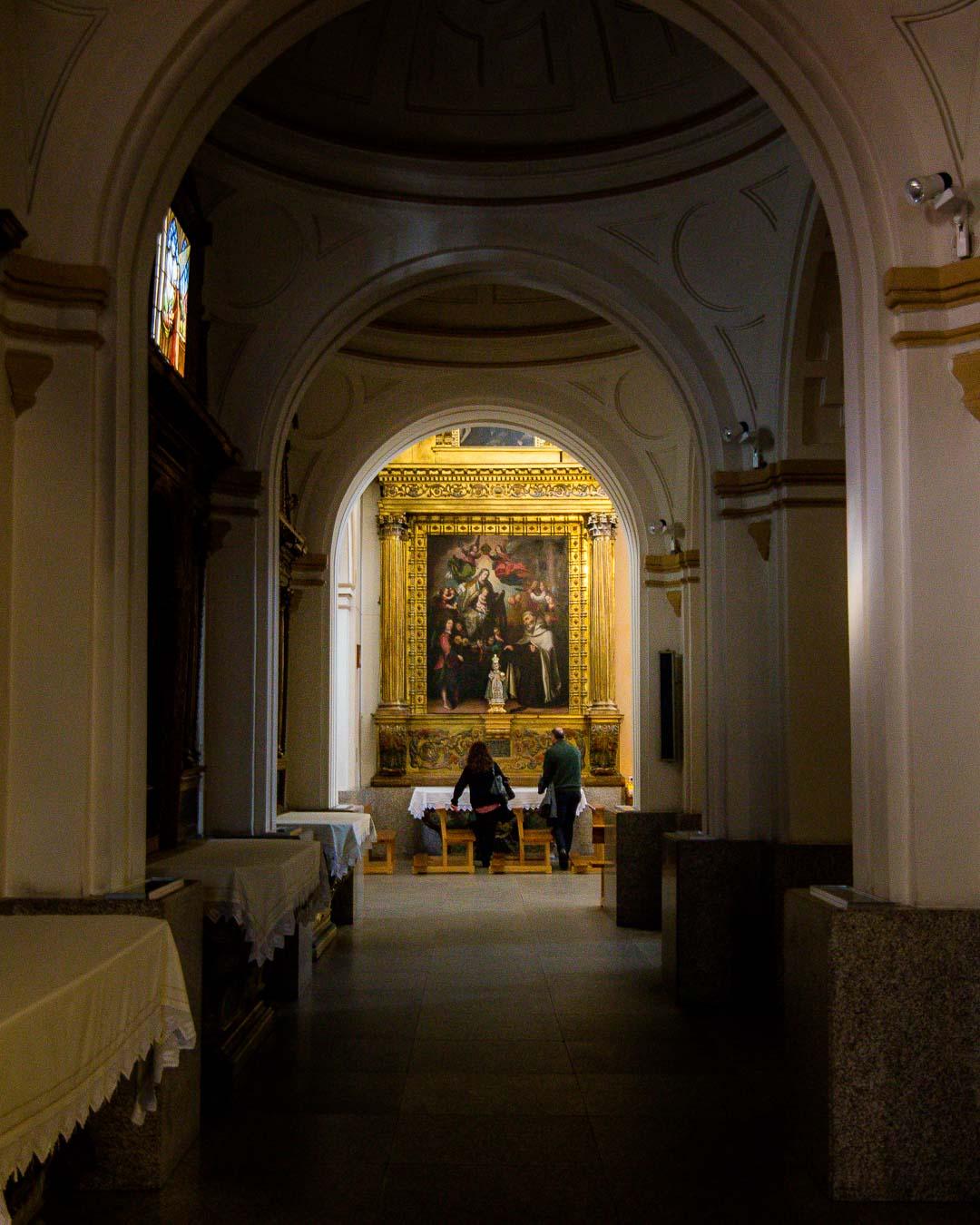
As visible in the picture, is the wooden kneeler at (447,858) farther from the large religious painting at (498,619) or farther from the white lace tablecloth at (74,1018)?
the white lace tablecloth at (74,1018)

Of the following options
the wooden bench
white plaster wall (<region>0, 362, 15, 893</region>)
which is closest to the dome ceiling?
white plaster wall (<region>0, 362, 15, 893</region>)

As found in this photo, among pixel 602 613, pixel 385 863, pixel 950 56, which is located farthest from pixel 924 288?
pixel 602 613

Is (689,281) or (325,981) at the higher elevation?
(689,281)

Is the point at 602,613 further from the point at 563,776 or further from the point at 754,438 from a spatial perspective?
the point at 754,438

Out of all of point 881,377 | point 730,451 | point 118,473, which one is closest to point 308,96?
point 730,451

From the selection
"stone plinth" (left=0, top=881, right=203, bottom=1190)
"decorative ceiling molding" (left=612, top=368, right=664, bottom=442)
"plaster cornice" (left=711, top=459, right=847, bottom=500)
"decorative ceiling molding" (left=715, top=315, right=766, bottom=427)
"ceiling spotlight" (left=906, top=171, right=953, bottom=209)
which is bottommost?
"stone plinth" (left=0, top=881, right=203, bottom=1190)

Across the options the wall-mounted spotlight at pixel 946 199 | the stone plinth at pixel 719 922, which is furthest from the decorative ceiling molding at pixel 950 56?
the stone plinth at pixel 719 922

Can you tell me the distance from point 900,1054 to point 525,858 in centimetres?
1149

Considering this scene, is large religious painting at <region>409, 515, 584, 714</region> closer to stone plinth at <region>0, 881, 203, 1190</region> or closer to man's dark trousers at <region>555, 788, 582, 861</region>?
man's dark trousers at <region>555, 788, 582, 861</region>

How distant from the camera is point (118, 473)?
479 centimetres

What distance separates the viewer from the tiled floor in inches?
171

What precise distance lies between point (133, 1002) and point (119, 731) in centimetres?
134

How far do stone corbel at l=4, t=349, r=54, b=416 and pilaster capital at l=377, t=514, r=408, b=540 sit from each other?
13432 millimetres

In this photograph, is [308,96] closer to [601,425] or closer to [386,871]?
[601,425]
